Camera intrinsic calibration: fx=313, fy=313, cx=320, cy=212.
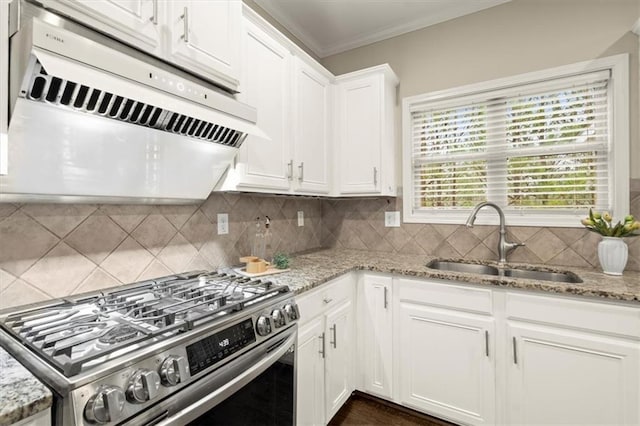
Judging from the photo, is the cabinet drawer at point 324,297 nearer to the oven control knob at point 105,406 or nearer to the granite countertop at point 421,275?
the granite countertop at point 421,275

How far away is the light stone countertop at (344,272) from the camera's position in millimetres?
623

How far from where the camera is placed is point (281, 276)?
1.66 metres

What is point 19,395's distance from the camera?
626 mm

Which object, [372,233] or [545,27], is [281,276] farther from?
[545,27]

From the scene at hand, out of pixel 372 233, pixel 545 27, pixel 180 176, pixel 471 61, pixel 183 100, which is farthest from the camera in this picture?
pixel 372 233

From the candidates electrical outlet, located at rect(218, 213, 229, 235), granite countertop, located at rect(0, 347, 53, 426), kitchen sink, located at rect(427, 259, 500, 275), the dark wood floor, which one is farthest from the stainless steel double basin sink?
granite countertop, located at rect(0, 347, 53, 426)

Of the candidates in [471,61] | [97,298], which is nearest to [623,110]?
[471,61]

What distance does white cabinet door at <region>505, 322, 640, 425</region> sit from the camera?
1.40m

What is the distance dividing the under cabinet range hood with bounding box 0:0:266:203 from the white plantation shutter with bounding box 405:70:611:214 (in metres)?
1.57

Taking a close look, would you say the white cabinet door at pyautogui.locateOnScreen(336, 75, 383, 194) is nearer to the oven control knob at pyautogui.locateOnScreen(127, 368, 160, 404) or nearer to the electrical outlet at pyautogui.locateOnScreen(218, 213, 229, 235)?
the electrical outlet at pyautogui.locateOnScreen(218, 213, 229, 235)

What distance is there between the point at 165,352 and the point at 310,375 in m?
0.91

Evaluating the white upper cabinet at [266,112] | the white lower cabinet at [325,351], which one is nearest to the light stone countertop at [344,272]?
the white lower cabinet at [325,351]

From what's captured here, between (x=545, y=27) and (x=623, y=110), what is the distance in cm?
71

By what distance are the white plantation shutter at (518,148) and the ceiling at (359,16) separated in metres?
0.63
